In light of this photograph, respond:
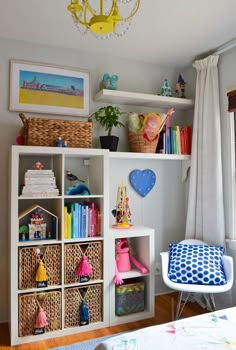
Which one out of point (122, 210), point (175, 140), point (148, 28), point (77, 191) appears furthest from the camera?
point (175, 140)

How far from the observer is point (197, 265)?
246 centimetres

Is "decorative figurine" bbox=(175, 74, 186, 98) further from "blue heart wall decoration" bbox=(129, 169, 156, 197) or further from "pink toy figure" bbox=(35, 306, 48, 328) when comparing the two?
"pink toy figure" bbox=(35, 306, 48, 328)

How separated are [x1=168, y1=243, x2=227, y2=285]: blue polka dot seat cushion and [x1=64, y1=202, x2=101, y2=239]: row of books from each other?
2.33 feet

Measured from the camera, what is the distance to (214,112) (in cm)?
279

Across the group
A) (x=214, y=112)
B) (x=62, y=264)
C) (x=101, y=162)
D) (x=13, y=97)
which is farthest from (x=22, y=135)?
(x=214, y=112)

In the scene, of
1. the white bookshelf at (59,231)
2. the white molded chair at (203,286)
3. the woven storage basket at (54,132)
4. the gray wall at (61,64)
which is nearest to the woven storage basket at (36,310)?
the white bookshelf at (59,231)

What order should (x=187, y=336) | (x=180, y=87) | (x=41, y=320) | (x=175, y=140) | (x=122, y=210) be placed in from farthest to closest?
(x=180, y=87) → (x=175, y=140) → (x=122, y=210) → (x=41, y=320) → (x=187, y=336)

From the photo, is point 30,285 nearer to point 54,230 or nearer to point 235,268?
point 54,230

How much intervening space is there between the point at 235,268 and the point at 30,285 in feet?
5.89

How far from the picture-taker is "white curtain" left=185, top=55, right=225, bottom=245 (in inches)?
108

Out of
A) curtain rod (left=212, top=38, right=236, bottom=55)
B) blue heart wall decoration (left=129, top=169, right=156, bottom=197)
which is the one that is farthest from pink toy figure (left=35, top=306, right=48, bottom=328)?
curtain rod (left=212, top=38, right=236, bottom=55)

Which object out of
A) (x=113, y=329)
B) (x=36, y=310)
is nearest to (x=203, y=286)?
(x=113, y=329)

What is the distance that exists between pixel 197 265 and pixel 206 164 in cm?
97

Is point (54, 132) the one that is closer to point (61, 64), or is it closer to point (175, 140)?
point (61, 64)
